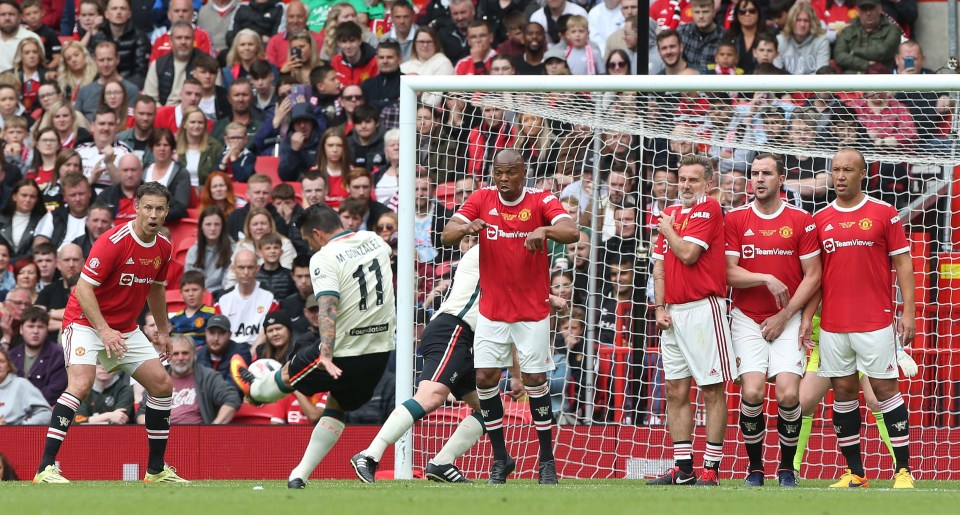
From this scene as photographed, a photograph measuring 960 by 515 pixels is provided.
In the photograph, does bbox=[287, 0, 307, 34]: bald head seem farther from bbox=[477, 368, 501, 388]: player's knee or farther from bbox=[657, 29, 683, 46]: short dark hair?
bbox=[477, 368, 501, 388]: player's knee

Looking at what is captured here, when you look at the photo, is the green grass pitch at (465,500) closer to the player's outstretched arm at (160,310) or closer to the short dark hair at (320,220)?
the player's outstretched arm at (160,310)

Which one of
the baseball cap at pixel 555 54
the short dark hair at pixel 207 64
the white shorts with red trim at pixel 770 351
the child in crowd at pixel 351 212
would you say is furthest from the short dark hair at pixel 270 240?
the white shorts with red trim at pixel 770 351

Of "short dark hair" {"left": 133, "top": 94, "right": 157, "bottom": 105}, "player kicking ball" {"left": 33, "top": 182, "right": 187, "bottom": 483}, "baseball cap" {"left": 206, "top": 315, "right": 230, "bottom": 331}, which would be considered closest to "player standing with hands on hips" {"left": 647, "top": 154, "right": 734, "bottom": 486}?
"player kicking ball" {"left": 33, "top": 182, "right": 187, "bottom": 483}

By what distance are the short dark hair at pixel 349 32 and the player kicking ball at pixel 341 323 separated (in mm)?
7371

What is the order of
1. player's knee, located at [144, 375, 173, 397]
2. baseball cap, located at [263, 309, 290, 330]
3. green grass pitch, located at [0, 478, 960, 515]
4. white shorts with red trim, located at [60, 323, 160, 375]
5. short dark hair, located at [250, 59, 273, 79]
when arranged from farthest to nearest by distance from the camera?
short dark hair, located at [250, 59, 273, 79] → baseball cap, located at [263, 309, 290, 330] → player's knee, located at [144, 375, 173, 397] → white shorts with red trim, located at [60, 323, 160, 375] → green grass pitch, located at [0, 478, 960, 515]

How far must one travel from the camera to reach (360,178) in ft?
48.6

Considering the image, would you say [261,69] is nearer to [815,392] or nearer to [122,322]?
[122,322]

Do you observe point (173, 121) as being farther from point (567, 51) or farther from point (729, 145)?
point (729, 145)

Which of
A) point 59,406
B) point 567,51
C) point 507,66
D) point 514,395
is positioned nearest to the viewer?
point 59,406

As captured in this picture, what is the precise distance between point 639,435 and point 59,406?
492cm

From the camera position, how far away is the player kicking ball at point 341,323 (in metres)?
9.70

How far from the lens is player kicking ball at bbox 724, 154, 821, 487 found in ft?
31.6

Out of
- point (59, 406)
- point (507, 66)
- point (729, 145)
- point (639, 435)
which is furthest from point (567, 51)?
point (59, 406)

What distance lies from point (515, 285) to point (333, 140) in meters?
5.95
